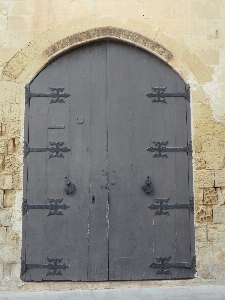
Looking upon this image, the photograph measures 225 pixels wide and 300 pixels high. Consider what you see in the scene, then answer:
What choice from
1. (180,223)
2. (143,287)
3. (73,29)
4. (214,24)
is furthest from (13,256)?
(214,24)

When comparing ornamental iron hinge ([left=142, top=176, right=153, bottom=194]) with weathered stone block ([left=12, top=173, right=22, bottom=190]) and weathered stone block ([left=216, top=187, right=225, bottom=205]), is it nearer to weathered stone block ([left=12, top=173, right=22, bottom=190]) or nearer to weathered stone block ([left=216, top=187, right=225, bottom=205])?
weathered stone block ([left=216, top=187, right=225, bottom=205])

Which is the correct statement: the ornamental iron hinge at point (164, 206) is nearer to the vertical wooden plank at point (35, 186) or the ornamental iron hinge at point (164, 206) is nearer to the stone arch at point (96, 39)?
the vertical wooden plank at point (35, 186)

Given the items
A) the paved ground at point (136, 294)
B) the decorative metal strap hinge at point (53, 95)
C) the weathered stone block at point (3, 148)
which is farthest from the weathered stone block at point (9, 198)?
the decorative metal strap hinge at point (53, 95)

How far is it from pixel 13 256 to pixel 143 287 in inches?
55.6

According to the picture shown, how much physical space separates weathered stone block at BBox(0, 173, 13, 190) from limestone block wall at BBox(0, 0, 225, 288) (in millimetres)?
10

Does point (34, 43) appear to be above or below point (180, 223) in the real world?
above

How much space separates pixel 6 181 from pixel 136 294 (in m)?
1.79

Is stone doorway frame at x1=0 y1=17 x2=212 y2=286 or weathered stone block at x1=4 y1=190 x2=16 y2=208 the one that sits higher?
stone doorway frame at x1=0 y1=17 x2=212 y2=286

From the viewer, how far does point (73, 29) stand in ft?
14.2

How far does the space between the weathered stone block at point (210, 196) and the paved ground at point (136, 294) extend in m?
0.87

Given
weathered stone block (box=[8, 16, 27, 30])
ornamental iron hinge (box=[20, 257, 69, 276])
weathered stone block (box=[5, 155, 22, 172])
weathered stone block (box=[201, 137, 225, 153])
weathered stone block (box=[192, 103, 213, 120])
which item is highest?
weathered stone block (box=[8, 16, 27, 30])

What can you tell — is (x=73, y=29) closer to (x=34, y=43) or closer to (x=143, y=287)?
(x=34, y=43)

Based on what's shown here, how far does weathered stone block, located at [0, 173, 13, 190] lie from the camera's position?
161 inches

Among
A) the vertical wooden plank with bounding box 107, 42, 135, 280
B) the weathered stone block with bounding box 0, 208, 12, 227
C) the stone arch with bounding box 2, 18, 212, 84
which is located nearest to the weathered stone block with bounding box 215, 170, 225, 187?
the vertical wooden plank with bounding box 107, 42, 135, 280
